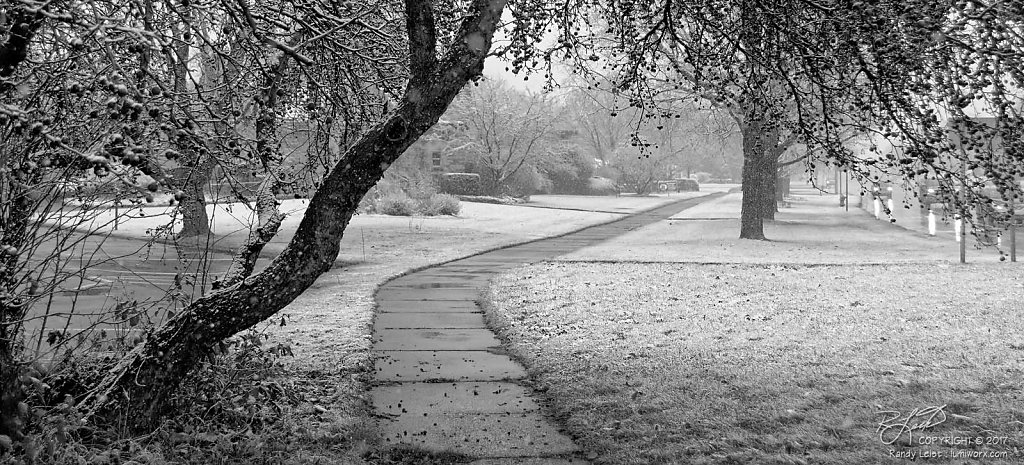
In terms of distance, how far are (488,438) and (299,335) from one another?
408 centimetres

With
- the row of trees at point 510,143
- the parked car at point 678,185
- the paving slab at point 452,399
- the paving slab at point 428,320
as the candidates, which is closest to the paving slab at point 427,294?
the paving slab at point 428,320

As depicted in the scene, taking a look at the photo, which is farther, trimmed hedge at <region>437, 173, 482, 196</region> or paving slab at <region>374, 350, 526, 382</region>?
trimmed hedge at <region>437, 173, 482, 196</region>

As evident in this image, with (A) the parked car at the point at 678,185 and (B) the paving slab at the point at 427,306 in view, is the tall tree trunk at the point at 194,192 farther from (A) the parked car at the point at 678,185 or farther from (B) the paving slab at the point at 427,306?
(A) the parked car at the point at 678,185

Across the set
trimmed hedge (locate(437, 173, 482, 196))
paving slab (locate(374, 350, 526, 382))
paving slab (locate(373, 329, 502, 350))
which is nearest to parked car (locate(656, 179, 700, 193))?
trimmed hedge (locate(437, 173, 482, 196))

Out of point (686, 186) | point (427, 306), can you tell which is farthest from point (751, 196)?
point (686, 186)

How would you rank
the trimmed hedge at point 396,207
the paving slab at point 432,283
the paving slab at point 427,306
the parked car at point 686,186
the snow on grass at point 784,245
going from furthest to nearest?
the parked car at point 686,186 < the trimmed hedge at point 396,207 < the snow on grass at point 784,245 < the paving slab at point 432,283 < the paving slab at point 427,306

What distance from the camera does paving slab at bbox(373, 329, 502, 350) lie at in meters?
8.35

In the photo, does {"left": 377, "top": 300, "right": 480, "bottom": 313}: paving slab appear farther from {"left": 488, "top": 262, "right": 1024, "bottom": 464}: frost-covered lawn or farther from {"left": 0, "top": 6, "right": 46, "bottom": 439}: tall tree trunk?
{"left": 0, "top": 6, "right": 46, "bottom": 439}: tall tree trunk

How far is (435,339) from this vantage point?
8.74 m

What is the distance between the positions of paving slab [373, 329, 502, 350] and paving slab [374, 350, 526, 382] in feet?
0.77

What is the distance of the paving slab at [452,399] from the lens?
5986 millimetres

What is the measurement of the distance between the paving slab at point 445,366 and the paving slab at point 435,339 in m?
0.24

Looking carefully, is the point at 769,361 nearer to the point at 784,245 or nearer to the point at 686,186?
the point at 784,245

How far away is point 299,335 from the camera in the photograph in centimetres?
876
